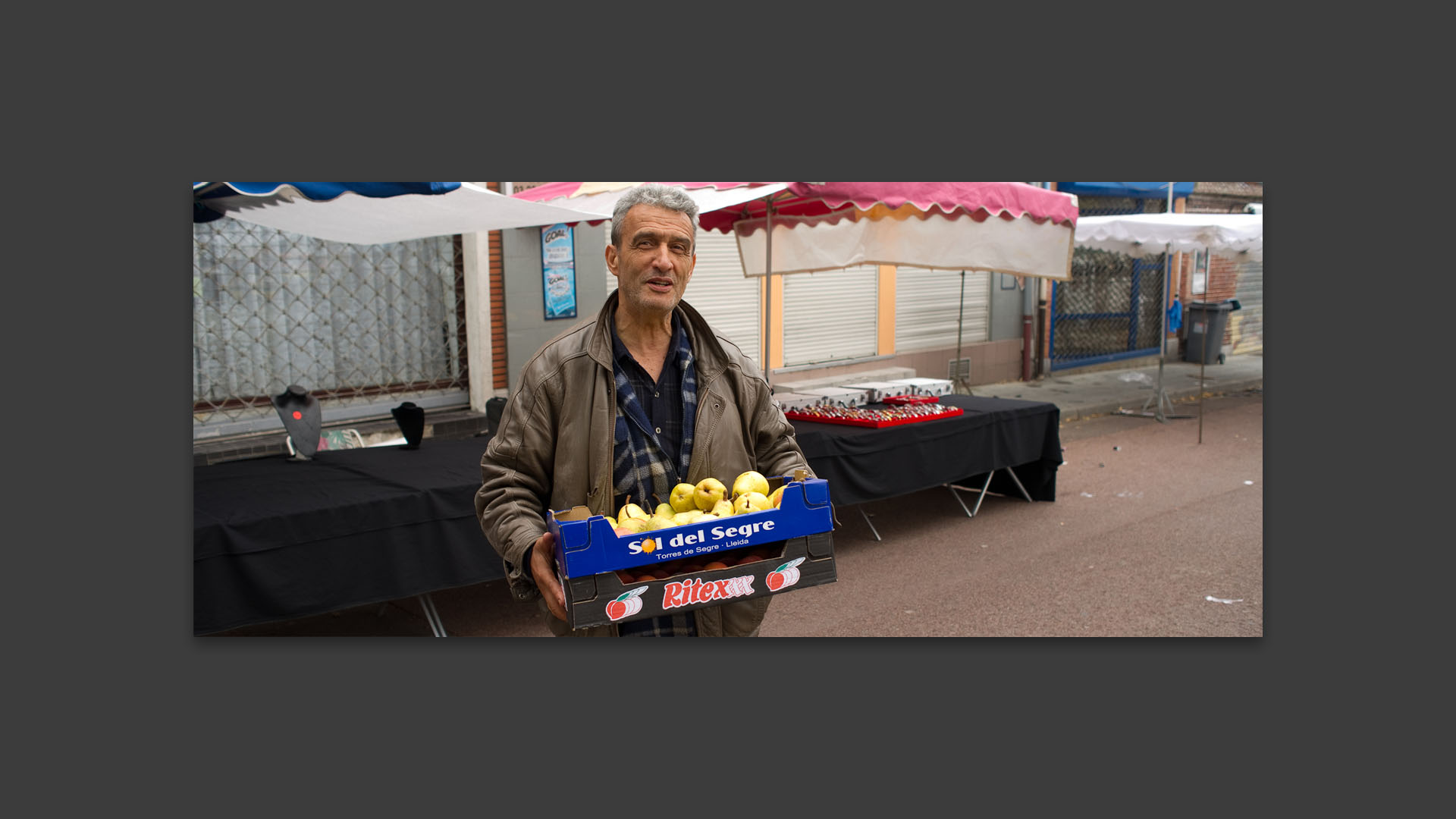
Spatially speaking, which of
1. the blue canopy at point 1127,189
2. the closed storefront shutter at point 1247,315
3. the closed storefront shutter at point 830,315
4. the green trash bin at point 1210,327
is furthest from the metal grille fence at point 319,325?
the closed storefront shutter at point 1247,315

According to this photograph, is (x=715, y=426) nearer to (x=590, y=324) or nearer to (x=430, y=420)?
(x=590, y=324)

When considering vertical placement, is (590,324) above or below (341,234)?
below

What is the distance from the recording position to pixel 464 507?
5.00m

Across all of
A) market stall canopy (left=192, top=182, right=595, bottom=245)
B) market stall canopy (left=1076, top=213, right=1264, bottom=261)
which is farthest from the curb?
market stall canopy (left=192, top=182, right=595, bottom=245)

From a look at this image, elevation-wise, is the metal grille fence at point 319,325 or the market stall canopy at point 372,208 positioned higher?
the market stall canopy at point 372,208

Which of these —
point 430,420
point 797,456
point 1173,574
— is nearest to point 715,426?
point 797,456

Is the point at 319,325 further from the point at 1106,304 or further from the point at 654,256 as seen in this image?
the point at 1106,304

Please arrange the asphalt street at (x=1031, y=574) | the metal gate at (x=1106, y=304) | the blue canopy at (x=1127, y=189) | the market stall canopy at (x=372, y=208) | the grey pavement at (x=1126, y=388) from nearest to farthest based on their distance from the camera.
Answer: the market stall canopy at (x=372, y=208) < the asphalt street at (x=1031, y=574) < the grey pavement at (x=1126, y=388) < the blue canopy at (x=1127, y=189) < the metal gate at (x=1106, y=304)

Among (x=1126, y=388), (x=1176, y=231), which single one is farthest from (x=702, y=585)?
(x=1126, y=388)

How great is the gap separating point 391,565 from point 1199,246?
10253 millimetres

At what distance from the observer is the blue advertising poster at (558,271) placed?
9.73 metres

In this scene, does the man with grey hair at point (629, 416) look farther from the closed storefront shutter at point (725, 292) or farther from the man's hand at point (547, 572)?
the closed storefront shutter at point (725, 292)

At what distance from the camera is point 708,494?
2660mm

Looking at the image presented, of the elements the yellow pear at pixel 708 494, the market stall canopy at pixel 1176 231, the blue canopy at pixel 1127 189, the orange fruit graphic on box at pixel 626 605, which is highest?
the blue canopy at pixel 1127 189
